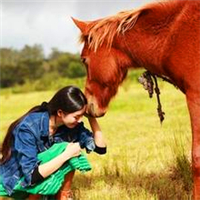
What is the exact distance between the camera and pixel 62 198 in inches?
149

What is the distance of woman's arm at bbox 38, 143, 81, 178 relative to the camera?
351 cm

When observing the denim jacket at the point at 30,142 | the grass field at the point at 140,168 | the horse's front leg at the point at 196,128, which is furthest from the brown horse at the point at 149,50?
the grass field at the point at 140,168

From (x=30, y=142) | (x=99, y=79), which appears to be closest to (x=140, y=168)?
(x=99, y=79)

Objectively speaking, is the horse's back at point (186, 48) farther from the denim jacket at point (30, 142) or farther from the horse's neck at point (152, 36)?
the denim jacket at point (30, 142)

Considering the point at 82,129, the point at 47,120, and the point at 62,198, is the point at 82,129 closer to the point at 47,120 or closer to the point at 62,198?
the point at 47,120

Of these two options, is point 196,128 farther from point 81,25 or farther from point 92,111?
point 81,25

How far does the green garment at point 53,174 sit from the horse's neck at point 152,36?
93 centimetres

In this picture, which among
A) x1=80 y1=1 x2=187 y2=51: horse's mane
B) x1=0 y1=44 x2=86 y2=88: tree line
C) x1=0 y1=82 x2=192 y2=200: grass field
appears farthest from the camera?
x1=0 y1=44 x2=86 y2=88: tree line

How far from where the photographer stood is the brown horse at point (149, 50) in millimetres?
3238

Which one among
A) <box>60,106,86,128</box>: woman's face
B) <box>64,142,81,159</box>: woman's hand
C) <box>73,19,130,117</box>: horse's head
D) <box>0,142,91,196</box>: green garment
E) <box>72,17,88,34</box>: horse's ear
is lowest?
<box>0,142,91,196</box>: green garment

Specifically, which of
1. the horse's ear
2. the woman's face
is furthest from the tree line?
the woman's face

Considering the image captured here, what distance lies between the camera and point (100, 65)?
150 inches

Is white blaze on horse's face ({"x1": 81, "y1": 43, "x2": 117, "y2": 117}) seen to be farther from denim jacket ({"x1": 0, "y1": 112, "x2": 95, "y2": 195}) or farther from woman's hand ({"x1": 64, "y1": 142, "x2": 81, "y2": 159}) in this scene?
woman's hand ({"x1": 64, "y1": 142, "x2": 81, "y2": 159})

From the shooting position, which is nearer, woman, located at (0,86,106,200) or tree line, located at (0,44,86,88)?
woman, located at (0,86,106,200)
